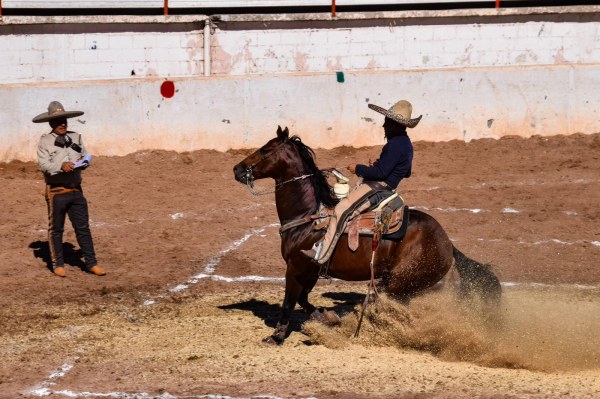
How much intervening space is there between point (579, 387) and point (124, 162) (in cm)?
1082

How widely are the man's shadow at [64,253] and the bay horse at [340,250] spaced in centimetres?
424

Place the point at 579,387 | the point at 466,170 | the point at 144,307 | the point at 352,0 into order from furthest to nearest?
1. the point at 352,0
2. the point at 466,170
3. the point at 144,307
4. the point at 579,387

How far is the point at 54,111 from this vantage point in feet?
44.4

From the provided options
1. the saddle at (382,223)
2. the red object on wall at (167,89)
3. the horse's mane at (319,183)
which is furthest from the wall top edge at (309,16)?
the saddle at (382,223)

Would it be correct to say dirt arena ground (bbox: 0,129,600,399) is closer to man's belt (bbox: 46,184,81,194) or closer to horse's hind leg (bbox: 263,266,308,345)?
horse's hind leg (bbox: 263,266,308,345)

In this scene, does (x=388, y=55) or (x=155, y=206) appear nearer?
(x=155, y=206)

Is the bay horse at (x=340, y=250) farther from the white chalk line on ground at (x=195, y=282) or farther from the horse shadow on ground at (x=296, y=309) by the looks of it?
the white chalk line on ground at (x=195, y=282)

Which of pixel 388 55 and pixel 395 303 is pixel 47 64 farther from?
pixel 395 303

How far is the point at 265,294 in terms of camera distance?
13.2m

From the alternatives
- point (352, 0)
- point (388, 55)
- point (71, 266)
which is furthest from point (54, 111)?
point (352, 0)

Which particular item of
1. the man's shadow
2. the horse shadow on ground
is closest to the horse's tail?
the horse shadow on ground

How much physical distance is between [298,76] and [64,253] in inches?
236

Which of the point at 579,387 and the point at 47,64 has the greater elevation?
the point at 47,64

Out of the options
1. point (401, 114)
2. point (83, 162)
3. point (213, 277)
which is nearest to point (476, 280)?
point (401, 114)
